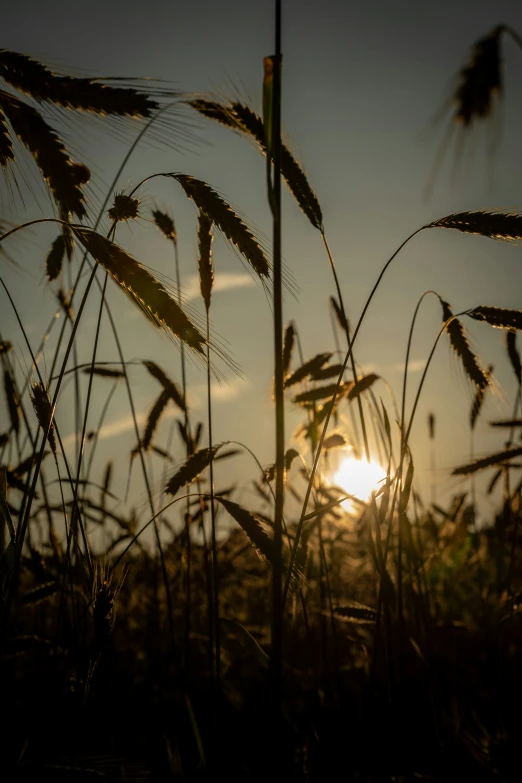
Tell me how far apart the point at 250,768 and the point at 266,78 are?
2865 millimetres

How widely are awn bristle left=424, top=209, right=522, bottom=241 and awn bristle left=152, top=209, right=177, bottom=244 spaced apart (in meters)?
1.44

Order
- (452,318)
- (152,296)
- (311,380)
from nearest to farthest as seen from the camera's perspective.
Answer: (152,296), (452,318), (311,380)

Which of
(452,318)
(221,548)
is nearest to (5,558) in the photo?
(452,318)

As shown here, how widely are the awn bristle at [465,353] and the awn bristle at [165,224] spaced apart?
1461 millimetres

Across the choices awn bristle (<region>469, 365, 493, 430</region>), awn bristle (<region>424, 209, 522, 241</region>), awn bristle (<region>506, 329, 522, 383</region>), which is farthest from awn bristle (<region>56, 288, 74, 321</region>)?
awn bristle (<region>506, 329, 522, 383</region>)

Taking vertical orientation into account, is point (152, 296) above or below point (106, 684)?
above

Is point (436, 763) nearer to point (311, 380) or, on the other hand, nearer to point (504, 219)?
point (311, 380)

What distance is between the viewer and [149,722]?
2.94 meters

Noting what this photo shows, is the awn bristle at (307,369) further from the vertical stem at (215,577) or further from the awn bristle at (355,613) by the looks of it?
the awn bristle at (355,613)

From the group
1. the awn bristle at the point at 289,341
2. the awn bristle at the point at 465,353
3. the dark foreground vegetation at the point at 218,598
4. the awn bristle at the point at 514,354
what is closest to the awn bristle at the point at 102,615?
the dark foreground vegetation at the point at 218,598

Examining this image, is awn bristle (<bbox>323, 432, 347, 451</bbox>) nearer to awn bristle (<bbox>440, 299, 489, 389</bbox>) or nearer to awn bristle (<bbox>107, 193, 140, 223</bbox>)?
awn bristle (<bbox>440, 299, 489, 389</bbox>)

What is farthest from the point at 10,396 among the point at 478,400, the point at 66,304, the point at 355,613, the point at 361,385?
the point at 478,400

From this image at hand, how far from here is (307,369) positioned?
279cm

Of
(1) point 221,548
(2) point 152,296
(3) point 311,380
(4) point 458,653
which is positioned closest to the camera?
(2) point 152,296
